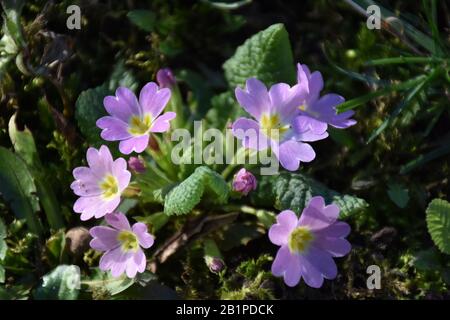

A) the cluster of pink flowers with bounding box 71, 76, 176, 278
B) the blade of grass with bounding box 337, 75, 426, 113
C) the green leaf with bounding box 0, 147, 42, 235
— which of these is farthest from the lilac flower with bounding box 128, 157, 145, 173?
the blade of grass with bounding box 337, 75, 426, 113

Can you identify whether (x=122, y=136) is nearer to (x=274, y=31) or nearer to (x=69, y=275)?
(x=69, y=275)

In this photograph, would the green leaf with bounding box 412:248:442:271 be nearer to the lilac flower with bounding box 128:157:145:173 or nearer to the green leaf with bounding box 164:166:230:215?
the green leaf with bounding box 164:166:230:215

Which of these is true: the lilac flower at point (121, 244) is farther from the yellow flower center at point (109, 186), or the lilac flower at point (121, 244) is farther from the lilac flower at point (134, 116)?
the lilac flower at point (134, 116)

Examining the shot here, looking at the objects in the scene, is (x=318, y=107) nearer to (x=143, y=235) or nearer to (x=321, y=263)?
(x=321, y=263)

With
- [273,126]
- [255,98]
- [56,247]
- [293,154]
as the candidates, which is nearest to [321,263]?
[293,154]

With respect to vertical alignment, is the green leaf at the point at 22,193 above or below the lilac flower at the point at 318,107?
below

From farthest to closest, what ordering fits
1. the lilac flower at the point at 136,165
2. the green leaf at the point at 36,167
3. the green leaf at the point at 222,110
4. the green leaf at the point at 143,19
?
the green leaf at the point at 143,19, the green leaf at the point at 222,110, the green leaf at the point at 36,167, the lilac flower at the point at 136,165

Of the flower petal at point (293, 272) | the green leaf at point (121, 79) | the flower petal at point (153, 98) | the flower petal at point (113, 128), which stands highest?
the flower petal at point (153, 98)

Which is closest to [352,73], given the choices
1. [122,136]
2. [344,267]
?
[344,267]

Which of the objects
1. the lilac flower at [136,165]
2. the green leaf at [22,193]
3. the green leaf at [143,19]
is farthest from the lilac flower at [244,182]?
the green leaf at [143,19]
